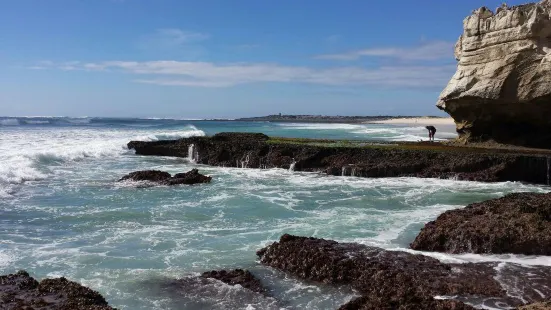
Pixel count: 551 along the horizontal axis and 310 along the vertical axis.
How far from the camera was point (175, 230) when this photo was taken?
563 inches

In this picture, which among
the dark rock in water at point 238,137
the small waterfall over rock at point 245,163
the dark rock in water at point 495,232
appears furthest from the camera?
the dark rock in water at point 238,137

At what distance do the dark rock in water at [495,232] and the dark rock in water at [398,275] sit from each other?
1.05 metres

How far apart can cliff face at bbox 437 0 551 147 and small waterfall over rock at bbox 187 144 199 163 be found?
52.0 ft

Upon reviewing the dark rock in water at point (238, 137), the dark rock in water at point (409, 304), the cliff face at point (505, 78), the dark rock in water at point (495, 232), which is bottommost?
the dark rock in water at point (409, 304)

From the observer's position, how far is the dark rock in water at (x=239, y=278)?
9445mm

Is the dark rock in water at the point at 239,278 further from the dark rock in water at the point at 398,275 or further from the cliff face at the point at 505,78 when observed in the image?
the cliff face at the point at 505,78

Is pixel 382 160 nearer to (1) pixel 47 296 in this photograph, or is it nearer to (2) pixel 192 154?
(2) pixel 192 154

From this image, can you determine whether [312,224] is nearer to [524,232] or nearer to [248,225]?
[248,225]

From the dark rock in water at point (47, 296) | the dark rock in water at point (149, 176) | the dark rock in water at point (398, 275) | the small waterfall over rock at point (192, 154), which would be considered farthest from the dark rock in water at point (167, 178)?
the dark rock in water at point (47, 296)

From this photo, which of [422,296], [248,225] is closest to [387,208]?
[248,225]

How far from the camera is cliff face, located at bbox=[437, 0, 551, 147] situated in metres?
25.6

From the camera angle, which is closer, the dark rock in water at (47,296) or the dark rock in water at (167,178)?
the dark rock in water at (47,296)

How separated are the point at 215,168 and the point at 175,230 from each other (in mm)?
15837

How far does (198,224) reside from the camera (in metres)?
15.1
